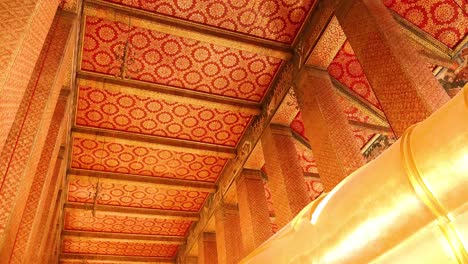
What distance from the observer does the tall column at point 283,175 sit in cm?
512

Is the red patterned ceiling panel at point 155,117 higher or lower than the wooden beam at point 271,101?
higher

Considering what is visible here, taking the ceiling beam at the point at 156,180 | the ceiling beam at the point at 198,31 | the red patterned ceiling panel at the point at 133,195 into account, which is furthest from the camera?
the red patterned ceiling panel at the point at 133,195

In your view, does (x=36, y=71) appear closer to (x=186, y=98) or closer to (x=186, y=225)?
(x=186, y=98)

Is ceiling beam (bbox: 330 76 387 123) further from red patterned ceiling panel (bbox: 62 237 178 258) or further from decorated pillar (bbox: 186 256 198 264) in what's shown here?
red patterned ceiling panel (bbox: 62 237 178 258)

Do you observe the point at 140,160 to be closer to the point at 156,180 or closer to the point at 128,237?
the point at 156,180

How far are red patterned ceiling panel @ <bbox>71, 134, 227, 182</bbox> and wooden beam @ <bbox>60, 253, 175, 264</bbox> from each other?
4.03m

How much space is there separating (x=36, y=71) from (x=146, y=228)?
22.4 ft

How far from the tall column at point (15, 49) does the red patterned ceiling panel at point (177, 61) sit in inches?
102

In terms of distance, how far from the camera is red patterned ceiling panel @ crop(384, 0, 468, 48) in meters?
5.00

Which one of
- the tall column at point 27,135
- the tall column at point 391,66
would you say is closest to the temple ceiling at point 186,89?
the tall column at point 391,66

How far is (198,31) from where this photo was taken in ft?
16.1

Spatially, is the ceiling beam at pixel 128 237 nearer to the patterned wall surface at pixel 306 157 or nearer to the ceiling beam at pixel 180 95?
the patterned wall surface at pixel 306 157

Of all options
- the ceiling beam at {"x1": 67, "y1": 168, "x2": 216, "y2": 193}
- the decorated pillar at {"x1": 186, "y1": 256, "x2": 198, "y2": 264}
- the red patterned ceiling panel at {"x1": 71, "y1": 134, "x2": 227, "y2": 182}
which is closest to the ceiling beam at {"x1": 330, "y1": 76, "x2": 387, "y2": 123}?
the red patterned ceiling panel at {"x1": 71, "y1": 134, "x2": 227, "y2": 182}

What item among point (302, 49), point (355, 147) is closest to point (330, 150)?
point (355, 147)
